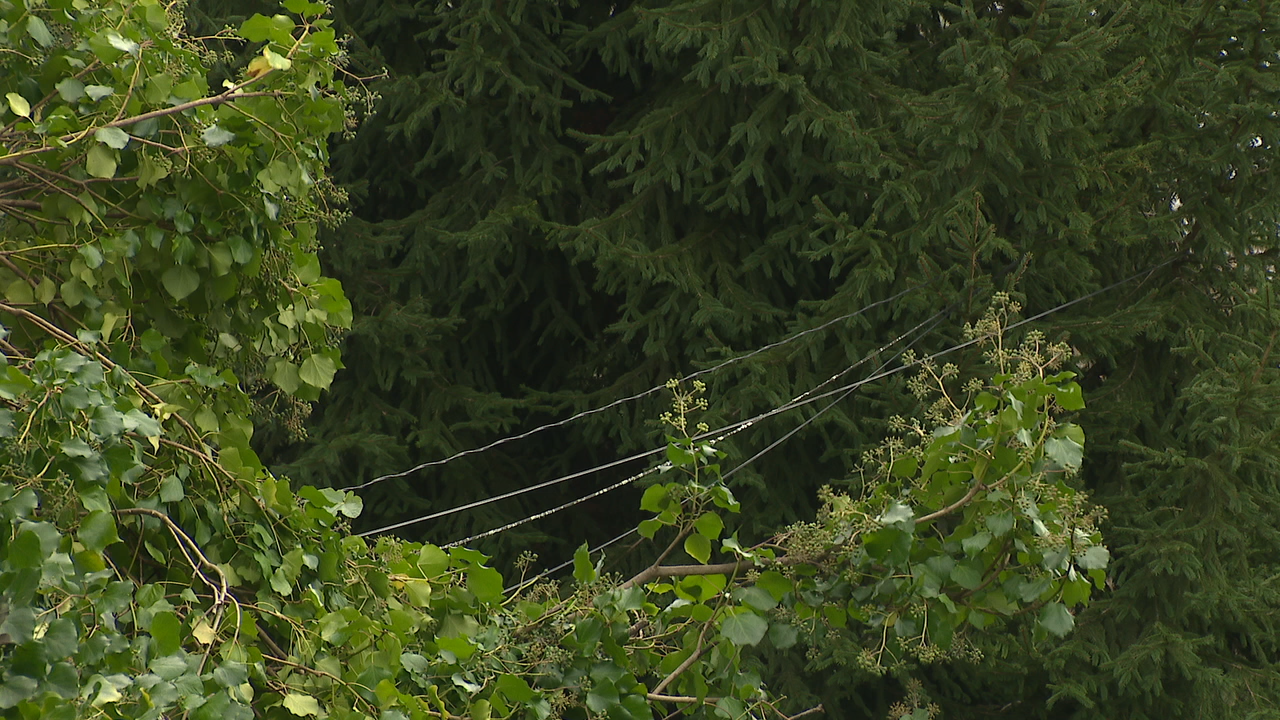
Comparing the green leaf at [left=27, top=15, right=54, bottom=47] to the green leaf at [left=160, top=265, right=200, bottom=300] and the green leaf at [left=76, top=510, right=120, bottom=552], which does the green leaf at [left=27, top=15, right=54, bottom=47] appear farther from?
the green leaf at [left=76, top=510, right=120, bottom=552]

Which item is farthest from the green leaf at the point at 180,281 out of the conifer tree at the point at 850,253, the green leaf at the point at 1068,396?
the conifer tree at the point at 850,253

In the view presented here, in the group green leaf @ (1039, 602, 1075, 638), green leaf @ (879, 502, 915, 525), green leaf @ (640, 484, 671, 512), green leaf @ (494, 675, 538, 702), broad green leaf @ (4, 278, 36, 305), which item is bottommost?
green leaf @ (494, 675, 538, 702)

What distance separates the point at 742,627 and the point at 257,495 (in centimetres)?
103

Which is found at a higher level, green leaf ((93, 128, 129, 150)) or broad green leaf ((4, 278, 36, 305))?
green leaf ((93, 128, 129, 150))

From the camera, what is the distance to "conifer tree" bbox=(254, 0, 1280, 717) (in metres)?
4.89

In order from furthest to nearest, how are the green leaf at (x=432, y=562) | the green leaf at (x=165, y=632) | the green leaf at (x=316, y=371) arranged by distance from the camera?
the green leaf at (x=432, y=562)
the green leaf at (x=316, y=371)
the green leaf at (x=165, y=632)

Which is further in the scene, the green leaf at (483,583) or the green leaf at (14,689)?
the green leaf at (483,583)

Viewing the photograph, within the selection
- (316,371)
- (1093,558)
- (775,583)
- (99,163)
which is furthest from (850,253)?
(99,163)

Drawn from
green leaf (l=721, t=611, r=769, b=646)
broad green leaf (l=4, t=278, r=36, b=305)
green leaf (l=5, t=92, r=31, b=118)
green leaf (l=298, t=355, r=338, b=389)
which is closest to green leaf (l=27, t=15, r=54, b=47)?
green leaf (l=5, t=92, r=31, b=118)

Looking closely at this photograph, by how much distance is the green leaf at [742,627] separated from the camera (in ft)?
8.76

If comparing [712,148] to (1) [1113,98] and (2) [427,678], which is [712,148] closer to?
(1) [1113,98]

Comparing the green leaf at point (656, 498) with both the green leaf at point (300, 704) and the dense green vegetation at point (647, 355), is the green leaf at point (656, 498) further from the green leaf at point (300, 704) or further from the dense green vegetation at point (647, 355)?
the green leaf at point (300, 704)

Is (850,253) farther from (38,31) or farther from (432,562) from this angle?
(38,31)

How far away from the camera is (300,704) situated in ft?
7.43
